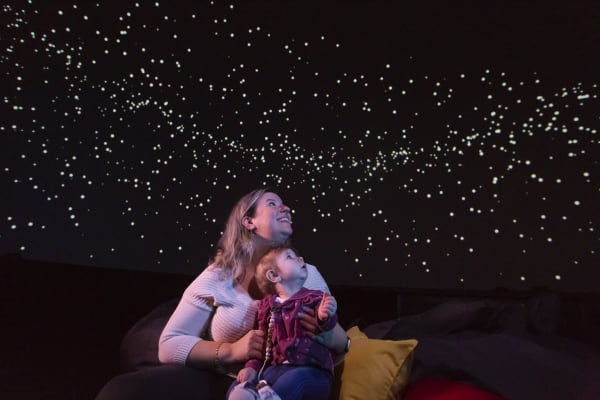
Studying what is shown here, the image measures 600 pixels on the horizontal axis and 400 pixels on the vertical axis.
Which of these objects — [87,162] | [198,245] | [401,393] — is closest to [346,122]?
[198,245]

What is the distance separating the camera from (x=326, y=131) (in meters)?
2.75

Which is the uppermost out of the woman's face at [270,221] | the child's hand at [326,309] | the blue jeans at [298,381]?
the woman's face at [270,221]

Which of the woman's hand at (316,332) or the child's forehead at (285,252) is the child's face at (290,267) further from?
the woman's hand at (316,332)

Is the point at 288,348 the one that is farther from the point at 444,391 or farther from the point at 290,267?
the point at 444,391

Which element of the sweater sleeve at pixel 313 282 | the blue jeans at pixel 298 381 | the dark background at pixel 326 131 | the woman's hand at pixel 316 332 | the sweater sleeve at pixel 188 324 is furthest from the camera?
the dark background at pixel 326 131

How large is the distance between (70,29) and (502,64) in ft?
7.52

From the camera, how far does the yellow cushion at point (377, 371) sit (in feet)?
4.56

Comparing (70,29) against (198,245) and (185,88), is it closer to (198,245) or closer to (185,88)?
(185,88)

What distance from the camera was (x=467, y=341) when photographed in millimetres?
1607

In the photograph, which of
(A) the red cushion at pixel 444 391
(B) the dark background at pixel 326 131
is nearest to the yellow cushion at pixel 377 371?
(A) the red cushion at pixel 444 391

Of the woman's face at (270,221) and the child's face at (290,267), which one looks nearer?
the child's face at (290,267)

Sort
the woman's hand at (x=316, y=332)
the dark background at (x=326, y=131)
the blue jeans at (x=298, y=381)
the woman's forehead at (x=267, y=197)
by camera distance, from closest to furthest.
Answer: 1. the blue jeans at (x=298, y=381)
2. the woman's hand at (x=316, y=332)
3. the woman's forehead at (x=267, y=197)
4. the dark background at (x=326, y=131)

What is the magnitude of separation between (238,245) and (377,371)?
0.59 m

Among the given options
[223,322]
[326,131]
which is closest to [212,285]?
[223,322]
